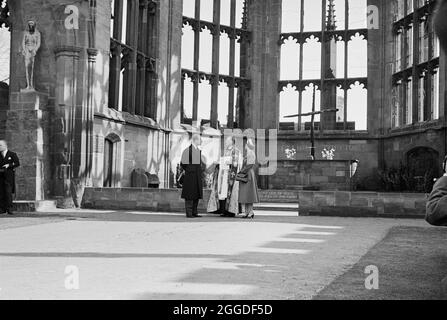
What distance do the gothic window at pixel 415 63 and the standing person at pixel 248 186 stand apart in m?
9.97

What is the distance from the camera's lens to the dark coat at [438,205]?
3.33m

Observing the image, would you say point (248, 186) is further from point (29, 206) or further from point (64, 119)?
point (64, 119)

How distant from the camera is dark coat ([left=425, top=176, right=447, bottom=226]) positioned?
10.9ft

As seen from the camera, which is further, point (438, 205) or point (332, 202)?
point (332, 202)

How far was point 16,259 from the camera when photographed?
5.66 meters

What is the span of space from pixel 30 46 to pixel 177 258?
1109 cm

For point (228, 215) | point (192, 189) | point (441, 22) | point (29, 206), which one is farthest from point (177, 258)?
point (29, 206)

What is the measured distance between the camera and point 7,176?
41.9 ft

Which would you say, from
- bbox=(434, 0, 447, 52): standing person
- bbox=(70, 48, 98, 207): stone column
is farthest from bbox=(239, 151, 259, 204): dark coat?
bbox=(434, 0, 447, 52): standing person

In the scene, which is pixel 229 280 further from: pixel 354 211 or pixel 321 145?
pixel 321 145

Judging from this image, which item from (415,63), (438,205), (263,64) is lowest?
(438,205)

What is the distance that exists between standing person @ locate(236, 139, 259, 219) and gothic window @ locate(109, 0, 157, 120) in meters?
6.31
